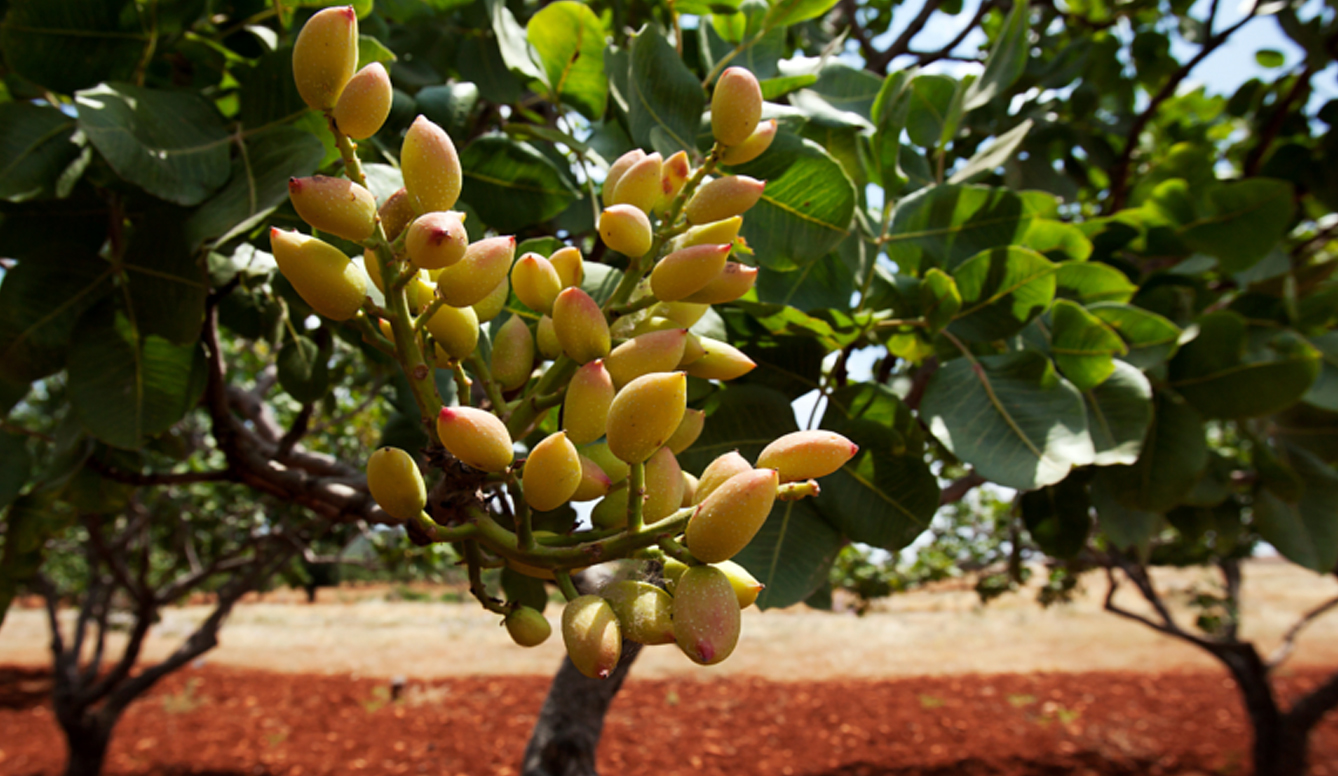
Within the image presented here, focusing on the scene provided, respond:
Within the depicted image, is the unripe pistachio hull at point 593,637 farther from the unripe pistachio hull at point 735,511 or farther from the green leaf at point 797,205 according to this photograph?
the green leaf at point 797,205

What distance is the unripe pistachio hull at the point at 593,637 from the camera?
467 mm

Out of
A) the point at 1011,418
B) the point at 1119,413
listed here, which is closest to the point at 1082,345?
the point at 1119,413

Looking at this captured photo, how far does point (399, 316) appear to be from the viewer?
522 millimetres

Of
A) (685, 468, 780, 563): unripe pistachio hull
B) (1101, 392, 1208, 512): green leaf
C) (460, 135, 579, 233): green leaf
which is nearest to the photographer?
(685, 468, 780, 563): unripe pistachio hull

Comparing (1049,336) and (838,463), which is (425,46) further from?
(838,463)

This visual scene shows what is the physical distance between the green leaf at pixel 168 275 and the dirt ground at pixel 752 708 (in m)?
3.35

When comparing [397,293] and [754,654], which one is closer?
[397,293]

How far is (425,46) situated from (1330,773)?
325 inches

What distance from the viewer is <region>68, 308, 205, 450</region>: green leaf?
1.09 metres

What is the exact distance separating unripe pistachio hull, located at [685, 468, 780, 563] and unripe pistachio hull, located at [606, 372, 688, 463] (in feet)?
0.19

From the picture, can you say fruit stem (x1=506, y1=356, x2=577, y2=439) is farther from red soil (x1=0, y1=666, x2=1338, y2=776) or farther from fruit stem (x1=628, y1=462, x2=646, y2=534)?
red soil (x1=0, y1=666, x2=1338, y2=776)

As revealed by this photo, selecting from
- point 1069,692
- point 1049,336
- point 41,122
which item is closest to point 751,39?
point 1049,336

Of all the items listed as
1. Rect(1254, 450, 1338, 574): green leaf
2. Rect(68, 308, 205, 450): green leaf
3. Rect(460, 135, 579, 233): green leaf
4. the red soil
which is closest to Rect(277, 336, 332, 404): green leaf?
Rect(68, 308, 205, 450): green leaf

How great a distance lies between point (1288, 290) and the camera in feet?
5.87
